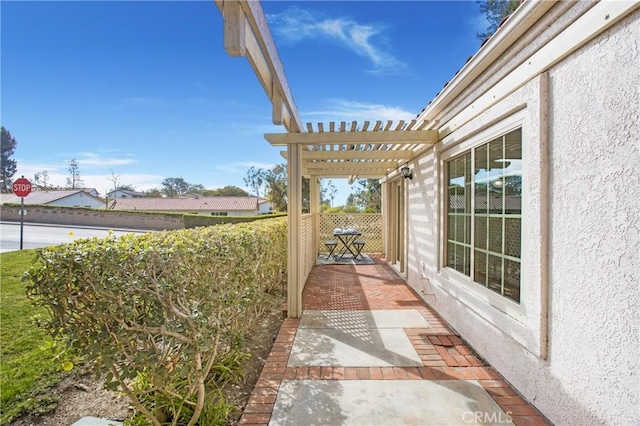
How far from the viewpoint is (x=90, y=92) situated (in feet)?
63.1

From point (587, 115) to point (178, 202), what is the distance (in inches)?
1935

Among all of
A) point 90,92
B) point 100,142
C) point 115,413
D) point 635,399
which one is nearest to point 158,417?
point 115,413

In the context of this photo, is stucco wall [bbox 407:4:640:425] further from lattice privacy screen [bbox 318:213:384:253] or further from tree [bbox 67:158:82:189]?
tree [bbox 67:158:82:189]

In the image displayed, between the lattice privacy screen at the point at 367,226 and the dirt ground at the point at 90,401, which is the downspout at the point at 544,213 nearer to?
the dirt ground at the point at 90,401

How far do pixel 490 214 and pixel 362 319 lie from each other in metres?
2.63

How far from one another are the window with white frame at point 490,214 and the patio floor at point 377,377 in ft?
3.27

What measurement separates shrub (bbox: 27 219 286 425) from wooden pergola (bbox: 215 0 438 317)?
5.65 feet

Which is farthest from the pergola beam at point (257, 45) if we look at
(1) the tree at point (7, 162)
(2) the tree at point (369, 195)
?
(1) the tree at point (7, 162)

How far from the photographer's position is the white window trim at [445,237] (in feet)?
9.39

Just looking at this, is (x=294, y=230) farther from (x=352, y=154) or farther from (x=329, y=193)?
(x=329, y=193)

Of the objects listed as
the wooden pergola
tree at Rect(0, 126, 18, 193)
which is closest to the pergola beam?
the wooden pergola

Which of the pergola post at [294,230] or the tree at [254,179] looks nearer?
the pergola post at [294,230]

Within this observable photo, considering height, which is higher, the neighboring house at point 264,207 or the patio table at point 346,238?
the neighboring house at point 264,207

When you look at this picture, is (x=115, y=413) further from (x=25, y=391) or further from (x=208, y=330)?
(x=208, y=330)
